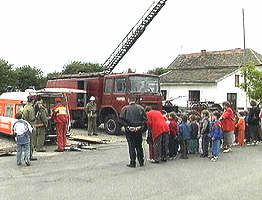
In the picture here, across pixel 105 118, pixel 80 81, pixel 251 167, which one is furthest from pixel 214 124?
pixel 80 81

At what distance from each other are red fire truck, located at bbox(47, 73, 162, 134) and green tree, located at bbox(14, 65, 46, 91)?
1739cm

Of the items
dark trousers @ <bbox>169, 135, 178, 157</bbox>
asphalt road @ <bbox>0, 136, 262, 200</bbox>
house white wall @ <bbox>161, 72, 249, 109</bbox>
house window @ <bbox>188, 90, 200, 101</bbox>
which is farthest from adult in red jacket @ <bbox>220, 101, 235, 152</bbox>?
house window @ <bbox>188, 90, 200, 101</bbox>

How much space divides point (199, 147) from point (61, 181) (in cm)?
571

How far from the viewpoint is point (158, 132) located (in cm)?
991

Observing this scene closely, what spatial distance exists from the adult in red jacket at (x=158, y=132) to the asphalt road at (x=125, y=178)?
0.38 m

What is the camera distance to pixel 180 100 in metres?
39.5

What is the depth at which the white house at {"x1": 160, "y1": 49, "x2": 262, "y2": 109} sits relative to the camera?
37.6 metres

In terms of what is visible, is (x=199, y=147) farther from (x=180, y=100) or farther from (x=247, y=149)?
(x=180, y=100)

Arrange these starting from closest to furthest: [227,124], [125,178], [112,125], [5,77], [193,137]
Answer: [125,178]
[193,137]
[227,124]
[112,125]
[5,77]

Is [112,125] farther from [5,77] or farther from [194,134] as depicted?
[5,77]

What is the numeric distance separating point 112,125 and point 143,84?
242cm

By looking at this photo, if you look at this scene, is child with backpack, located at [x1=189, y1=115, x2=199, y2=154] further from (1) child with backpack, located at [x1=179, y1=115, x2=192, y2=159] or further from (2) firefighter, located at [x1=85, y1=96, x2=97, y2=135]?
(2) firefighter, located at [x1=85, y1=96, x2=97, y2=135]

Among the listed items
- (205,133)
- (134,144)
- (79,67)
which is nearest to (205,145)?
(205,133)

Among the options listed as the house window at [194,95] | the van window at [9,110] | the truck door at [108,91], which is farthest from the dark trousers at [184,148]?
the house window at [194,95]
